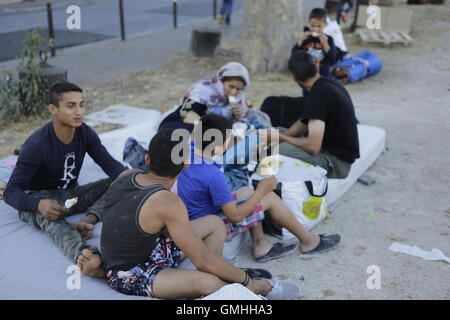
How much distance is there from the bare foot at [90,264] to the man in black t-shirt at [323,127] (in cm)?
199

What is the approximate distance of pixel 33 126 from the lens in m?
6.49

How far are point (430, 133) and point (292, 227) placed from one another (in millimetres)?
3345

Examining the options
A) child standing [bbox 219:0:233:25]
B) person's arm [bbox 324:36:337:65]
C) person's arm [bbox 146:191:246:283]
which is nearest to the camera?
person's arm [bbox 146:191:246:283]

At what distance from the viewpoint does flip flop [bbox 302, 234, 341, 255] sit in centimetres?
Answer: 375

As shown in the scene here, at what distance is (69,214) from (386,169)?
3.17m

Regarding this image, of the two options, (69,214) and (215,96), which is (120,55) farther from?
(69,214)

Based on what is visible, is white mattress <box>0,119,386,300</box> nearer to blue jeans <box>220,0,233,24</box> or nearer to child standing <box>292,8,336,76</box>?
child standing <box>292,8,336,76</box>

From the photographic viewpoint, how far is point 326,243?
3.79m

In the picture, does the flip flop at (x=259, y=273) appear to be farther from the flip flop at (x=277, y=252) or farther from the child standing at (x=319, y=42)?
the child standing at (x=319, y=42)

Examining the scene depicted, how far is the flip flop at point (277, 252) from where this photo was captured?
3679mm

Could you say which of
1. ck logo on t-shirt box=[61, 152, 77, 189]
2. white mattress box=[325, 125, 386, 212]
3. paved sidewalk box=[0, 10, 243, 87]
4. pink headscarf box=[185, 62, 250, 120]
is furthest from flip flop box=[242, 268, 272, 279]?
paved sidewalk box=[0, 10, 243, 87]

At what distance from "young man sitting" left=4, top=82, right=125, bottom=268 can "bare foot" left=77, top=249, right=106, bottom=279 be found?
0.11 metres

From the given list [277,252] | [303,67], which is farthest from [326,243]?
[303,67]
